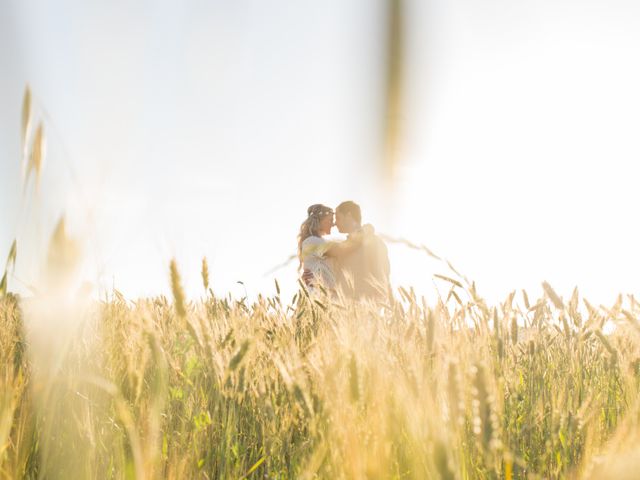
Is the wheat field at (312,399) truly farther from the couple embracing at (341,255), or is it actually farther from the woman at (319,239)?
the woman at (319,239)

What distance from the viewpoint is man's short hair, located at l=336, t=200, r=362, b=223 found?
685cm

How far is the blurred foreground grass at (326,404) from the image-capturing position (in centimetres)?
95

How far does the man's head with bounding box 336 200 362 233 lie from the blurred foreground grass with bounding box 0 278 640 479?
4.75 meters

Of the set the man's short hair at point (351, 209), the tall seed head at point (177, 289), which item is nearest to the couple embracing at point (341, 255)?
the man's short hair at point (351, 209)

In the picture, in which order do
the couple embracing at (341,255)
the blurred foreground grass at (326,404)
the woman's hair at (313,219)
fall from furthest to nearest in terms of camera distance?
the woman's hair at (313,219), the couple embracing at (341,255), the blurred foreground grass at (326,404)

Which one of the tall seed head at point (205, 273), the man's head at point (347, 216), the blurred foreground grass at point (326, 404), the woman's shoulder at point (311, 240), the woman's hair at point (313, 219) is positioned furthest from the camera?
the man's head at point (347, 216)

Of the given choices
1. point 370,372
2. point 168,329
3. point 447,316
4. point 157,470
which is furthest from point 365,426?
point 168,329

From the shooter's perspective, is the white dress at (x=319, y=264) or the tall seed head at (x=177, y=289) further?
the white dress at (x=319, y=264)

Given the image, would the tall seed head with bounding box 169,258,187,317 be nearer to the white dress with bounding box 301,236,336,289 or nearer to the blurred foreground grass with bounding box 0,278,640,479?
the blurred foreground grass with bounding box 0,278,640,479

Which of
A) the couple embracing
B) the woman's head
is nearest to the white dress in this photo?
the couple embracing

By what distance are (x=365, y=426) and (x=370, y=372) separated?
0.38 ft

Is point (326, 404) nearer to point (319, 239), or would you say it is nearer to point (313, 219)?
point (319, 239)

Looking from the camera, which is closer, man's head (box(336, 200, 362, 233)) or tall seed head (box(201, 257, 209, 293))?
Result: tall seed head (box(201, 257, 209, 293))

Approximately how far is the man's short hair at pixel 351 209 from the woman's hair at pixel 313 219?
0.23 meters
